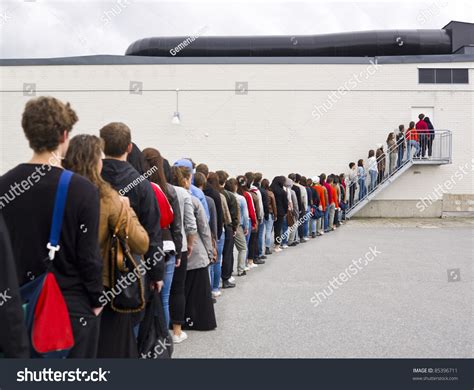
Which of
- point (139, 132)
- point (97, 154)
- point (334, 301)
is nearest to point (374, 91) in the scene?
point (139, 132)

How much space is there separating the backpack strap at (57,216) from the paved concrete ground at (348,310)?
2.88m

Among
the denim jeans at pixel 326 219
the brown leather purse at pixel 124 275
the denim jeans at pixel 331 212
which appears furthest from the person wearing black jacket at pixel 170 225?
the denim jeans at pixel 331 212

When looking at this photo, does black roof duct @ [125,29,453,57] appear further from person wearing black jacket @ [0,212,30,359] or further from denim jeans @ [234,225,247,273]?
person wearing black jacket @ [0,212,30,359]

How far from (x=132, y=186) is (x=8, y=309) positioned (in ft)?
5.71

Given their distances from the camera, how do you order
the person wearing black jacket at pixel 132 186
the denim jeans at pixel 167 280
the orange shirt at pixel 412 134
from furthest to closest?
the orange shirt at pixel 412 134, the denim jeans at pixel 167 280, the person wearing black jacket at pixel 132 186

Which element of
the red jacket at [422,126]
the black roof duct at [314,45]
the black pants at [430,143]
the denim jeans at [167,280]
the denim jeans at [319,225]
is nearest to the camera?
the denim jeans at [167,280]

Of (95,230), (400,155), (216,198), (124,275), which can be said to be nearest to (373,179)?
(400,155)

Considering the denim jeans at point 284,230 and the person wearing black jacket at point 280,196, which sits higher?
the person wearing black jacket at point 280,196

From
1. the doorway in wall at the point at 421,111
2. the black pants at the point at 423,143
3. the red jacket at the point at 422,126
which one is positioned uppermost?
the doorway in wall at the point at 421,111

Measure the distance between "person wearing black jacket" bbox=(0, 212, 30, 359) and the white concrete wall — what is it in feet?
69.9

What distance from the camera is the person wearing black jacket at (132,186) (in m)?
3.98

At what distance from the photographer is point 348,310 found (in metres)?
7.32

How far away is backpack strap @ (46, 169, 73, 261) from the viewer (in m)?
2.95

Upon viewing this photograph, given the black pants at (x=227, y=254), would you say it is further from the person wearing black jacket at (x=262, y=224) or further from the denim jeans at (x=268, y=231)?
the denim jeans at (x=268, y=231)
